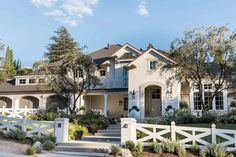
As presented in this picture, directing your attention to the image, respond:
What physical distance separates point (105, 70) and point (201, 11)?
1321cm

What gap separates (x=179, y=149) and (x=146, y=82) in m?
13.3

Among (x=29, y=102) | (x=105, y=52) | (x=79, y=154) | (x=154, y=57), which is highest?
(x=105, y=52)

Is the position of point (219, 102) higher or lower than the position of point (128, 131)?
higher

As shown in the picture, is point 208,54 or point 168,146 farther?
point 208,54

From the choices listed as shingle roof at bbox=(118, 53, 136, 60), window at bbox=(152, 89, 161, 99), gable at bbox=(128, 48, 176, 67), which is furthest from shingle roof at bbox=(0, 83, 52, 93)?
window at bbox=(152, 89, 161, 99)

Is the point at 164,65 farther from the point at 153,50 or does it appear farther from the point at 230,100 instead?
the point at 230,100

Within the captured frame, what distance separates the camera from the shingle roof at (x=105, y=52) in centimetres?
3027

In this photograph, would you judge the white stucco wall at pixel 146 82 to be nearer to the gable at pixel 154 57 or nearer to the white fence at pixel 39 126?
the gable at pixel 154 57

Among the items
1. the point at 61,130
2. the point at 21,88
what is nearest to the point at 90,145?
the point at 61,130

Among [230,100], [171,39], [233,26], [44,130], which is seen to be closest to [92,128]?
[44,130]

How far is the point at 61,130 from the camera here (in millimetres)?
13766

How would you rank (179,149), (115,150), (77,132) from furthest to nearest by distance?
(77,132)
(115,150)
(179,149)

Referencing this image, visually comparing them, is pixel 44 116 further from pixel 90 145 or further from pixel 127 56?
pixel 127 56

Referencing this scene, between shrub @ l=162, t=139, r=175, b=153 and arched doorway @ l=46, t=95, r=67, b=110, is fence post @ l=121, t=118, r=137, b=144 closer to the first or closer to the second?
shrub @ l=162, t=139, r=175, b=153
